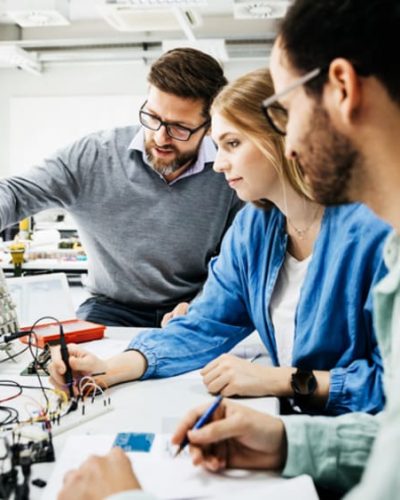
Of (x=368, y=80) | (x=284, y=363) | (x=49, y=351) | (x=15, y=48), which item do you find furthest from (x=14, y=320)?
(x=15, y=48)

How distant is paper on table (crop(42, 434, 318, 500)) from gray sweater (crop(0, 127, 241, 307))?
Result: 113cm

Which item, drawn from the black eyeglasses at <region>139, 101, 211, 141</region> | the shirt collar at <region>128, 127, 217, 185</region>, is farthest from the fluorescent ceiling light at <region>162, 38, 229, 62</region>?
the black eyeglasses at <region>139, 101, 211, 141</region>

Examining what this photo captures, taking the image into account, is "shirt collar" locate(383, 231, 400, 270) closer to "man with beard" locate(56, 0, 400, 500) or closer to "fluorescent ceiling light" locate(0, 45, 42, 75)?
"man with beard" locate(56, 0, 400, 500)

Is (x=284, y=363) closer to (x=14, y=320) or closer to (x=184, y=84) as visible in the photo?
(x=14, y=320)

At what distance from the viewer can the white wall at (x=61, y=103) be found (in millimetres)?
6672

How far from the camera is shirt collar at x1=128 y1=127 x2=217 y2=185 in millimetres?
2018

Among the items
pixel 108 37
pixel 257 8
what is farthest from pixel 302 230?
pixel 108 37

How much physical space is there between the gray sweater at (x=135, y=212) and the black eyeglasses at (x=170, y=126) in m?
0.22

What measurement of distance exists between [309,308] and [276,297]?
0.48 feet

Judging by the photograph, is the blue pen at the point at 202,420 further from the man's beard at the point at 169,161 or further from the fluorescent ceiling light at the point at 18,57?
the fluorescent ceiling light at the point at 18,57

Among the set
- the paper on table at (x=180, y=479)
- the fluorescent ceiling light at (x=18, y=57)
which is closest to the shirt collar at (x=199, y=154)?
the paper on table at (x=180, y=479)

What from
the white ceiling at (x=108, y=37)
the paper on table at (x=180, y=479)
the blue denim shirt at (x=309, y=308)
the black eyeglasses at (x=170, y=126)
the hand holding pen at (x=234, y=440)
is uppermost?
the white ceiling at (x=108, y=37)

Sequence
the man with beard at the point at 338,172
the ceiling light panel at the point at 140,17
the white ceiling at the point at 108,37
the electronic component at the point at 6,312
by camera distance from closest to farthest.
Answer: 1. the man with beard at the point at 338,172
2. the electronic component at the point at 6,312
3. the ceiling light panel at the point at 140,17
4. the white ceiling at the point at 108,37

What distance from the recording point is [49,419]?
1.05m
